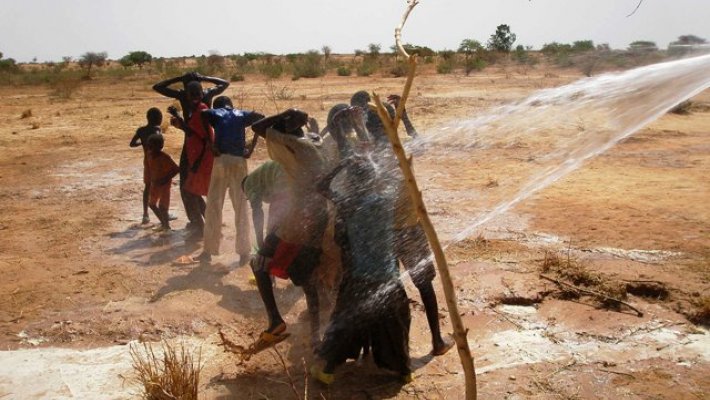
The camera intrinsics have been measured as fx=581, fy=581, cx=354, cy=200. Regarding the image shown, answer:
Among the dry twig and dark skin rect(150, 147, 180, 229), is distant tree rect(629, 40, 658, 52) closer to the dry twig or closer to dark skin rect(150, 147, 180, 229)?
the dry twig

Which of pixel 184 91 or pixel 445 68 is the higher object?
pixel 445 68

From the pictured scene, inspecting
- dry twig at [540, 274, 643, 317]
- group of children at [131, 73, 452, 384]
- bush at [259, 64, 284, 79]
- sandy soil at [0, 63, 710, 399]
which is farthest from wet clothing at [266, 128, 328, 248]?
bush at [259, 64, 284, 79]

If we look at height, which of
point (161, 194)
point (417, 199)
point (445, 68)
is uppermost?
point (445, 68)

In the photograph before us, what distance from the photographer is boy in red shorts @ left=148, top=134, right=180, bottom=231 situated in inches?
241

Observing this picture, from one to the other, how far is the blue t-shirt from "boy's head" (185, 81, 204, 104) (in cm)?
40

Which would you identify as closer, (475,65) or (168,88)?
(168,88)

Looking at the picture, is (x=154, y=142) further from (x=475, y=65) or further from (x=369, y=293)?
(x=475, y=65)

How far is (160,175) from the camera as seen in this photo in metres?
6.19

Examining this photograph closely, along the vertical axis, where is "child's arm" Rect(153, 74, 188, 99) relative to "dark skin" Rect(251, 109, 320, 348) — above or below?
above

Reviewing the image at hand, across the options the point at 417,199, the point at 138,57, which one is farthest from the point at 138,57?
the point at 417,199

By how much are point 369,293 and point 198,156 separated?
304 cm

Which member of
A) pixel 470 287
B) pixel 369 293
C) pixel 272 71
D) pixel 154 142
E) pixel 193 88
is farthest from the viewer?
pixel 272 71

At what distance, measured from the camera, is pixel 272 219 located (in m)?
3.82

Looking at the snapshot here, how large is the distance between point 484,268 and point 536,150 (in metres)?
5.48
